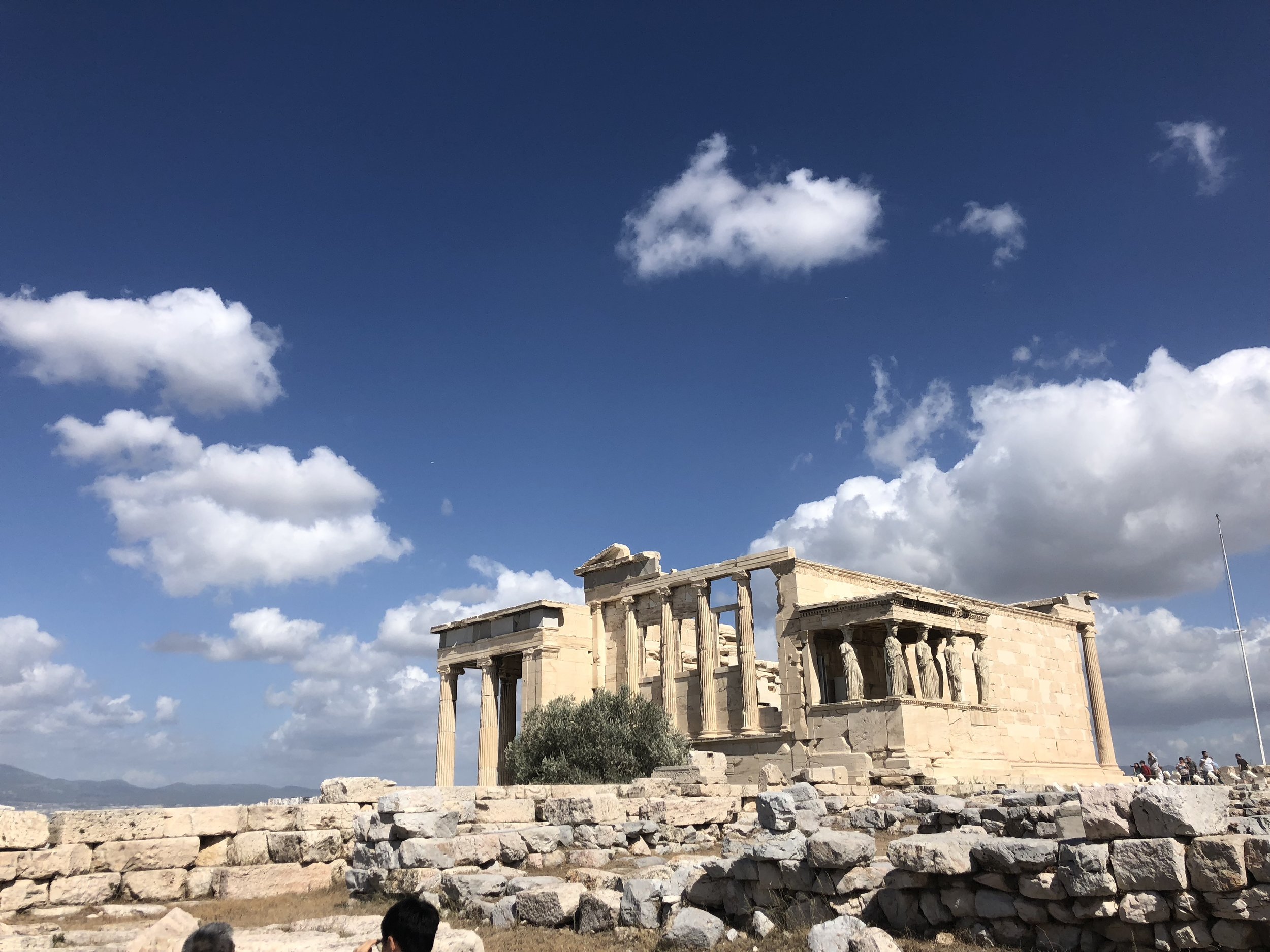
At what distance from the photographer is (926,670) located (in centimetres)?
2642

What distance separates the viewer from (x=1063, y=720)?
3256cm

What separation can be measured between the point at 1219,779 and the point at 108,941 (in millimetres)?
26995

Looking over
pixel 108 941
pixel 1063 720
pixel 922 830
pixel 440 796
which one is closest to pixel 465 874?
pixel 440 796

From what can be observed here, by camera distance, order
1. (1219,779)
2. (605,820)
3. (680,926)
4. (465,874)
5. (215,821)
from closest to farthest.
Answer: (680,926), (465,874), (215,821), (605,820), (1219,779)

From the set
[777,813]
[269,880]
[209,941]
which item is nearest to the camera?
[209,941]

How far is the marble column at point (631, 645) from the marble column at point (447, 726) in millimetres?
→ 7563

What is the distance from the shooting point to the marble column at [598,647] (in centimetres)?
3294

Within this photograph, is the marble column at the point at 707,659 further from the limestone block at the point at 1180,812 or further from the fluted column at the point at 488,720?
the limestone block at the point at 1180,812

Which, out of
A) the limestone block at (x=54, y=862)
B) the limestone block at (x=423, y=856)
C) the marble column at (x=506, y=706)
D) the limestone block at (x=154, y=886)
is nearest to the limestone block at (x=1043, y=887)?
the limestone block at (x=423, y=856)

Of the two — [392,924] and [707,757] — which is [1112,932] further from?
[707,757]

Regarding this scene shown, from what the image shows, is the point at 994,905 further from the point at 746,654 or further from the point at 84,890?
the point at 746,654

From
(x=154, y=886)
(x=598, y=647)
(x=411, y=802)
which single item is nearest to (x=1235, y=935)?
(x=411, y=802)

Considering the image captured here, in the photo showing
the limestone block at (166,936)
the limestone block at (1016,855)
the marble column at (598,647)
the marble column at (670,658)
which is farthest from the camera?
the marble column at (598,647)

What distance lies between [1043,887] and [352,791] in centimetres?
1057
